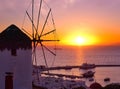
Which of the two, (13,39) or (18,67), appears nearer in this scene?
Result: (18,67)

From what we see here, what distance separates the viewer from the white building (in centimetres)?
1703

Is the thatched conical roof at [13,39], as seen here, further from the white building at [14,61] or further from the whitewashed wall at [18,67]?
the whitewashed wall at [18,67]

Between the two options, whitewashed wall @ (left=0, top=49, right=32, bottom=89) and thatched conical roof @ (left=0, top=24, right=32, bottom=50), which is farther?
thatched conical roof @ (left=0, top=24, right=32, bottom=50)

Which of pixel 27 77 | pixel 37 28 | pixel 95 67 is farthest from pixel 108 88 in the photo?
pixel 95 67

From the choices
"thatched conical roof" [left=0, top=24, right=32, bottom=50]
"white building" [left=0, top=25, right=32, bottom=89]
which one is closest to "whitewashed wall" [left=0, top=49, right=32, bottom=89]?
"white building" [left=0, top=25, right=32, bottom=89]

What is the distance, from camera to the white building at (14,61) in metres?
17.0

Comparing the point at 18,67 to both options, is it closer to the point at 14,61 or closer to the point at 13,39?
the point at 14,61

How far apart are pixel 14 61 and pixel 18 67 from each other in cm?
37

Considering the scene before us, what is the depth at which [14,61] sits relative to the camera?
55.8 ft

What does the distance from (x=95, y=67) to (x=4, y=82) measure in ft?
372

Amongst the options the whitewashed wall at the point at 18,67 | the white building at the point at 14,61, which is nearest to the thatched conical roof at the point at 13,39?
the white building at the point at 14,61

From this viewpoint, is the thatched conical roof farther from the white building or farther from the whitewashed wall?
the whitewashed wall

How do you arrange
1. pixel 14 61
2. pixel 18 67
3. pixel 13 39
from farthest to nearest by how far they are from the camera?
pixel 13 39, pixel 18 67, pixel 14 61

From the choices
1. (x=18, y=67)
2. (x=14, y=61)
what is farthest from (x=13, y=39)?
(x=18, y=67)
